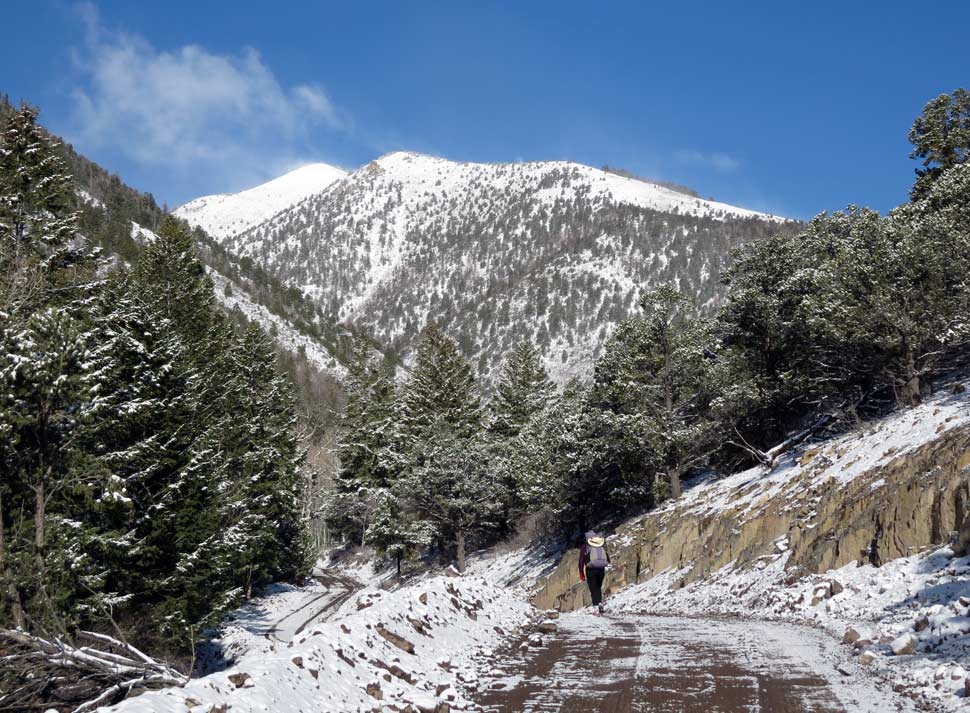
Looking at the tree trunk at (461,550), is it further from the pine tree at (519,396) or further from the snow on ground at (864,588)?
the snow on ground at (864,588)

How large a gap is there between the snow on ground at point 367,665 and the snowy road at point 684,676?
0.75m

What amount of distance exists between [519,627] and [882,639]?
5896 millimetres

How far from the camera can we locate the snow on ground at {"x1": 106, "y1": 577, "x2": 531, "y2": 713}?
19.9ft

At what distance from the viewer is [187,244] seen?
3931 centimetres

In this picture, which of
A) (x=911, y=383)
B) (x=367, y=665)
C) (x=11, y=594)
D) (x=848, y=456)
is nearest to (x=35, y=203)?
(x=11, y=594)

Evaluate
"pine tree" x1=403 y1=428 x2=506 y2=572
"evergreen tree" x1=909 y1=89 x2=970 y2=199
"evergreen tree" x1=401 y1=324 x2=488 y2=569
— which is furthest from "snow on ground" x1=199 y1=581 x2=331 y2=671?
"evergreen tree" x1=909 y1=89 x2=970 y2=199

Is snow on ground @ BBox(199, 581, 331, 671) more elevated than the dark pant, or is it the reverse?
the dark pant

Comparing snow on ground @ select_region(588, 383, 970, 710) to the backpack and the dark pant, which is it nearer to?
the dark pant

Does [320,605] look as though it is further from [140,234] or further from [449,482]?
[140,234]

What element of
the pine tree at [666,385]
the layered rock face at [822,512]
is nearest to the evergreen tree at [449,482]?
the layered rock face at [822,512]

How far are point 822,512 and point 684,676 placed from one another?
1477 cm

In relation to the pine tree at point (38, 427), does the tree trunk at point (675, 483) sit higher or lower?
lower

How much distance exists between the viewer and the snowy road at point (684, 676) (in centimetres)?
714

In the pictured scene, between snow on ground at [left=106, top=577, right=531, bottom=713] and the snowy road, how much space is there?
0.75 m
